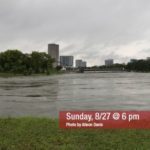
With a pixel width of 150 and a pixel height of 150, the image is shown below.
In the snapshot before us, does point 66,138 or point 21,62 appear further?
point 21,62

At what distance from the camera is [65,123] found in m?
8.33

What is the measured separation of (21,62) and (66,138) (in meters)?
146

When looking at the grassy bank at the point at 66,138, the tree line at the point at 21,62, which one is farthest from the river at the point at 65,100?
the tree line at the point at 21,62

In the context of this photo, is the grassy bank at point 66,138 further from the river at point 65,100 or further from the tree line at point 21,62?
the tree line at point 21,62

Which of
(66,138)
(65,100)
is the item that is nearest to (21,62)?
(65,100)

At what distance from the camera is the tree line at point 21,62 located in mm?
150625

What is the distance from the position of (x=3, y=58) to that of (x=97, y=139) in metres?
146

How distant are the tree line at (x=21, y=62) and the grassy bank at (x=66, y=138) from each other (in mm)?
138386

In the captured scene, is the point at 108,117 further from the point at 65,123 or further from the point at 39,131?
the point at 39,131

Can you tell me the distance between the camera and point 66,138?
9.96 meters

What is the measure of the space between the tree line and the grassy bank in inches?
5448

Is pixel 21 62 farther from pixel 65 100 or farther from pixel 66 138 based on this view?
pixel 66 138

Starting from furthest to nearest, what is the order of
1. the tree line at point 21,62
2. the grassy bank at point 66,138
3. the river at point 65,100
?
the tree line at point 21,62
the river at point 65,100
the grassy bank at point 66,138

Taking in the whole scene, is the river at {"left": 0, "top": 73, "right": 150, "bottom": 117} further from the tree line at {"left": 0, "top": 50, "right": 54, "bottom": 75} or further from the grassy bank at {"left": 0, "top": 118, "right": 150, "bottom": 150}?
the tree line at {"left": 0, "top": 50, "right": 54, "bottom": 75}
